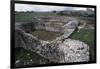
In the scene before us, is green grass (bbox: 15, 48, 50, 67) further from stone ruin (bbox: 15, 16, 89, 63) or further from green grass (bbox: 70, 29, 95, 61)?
green grass (bbox: 70, 29, 95, 61)

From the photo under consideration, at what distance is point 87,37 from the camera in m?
2.46

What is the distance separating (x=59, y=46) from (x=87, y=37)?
→ 45 centimetres

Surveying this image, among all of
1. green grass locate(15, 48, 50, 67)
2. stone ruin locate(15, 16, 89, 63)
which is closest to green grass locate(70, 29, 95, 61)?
stone ruin locate(15, 16, 89, 63)

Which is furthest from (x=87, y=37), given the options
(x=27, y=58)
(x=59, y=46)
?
(x=27, y=58)

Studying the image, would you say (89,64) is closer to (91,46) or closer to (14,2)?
(91,46)

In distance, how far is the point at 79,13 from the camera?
2.42m

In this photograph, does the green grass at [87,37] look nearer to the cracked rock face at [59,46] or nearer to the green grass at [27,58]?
the cracked rock face at [59,46]

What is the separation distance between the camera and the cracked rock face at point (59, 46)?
7.14ft

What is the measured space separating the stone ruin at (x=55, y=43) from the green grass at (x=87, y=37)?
0.18ft

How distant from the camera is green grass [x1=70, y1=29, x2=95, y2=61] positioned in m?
2.42

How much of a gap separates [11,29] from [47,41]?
1.64ft
